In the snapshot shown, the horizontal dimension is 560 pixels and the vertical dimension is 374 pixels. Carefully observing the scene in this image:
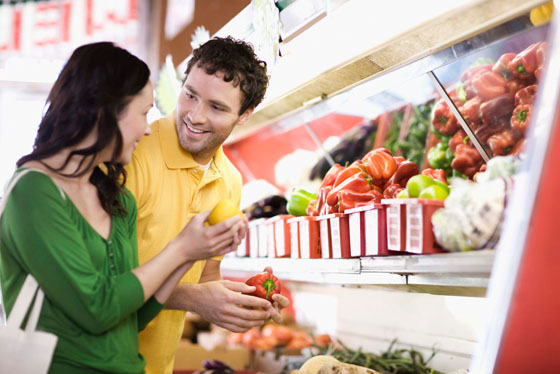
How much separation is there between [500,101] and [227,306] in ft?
4.30

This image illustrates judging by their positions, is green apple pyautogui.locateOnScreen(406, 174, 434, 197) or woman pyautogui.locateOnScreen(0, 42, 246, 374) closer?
woman pyautogui.locateOnScreen(0, 42, 246, 374)

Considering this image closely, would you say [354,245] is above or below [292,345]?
above

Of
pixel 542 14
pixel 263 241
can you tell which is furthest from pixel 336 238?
pixel 542 14

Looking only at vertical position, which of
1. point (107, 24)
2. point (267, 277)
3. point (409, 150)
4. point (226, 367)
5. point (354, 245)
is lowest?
point (226, 367)


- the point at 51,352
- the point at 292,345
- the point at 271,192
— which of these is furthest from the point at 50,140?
the point at 292,345

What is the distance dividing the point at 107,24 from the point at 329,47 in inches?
224

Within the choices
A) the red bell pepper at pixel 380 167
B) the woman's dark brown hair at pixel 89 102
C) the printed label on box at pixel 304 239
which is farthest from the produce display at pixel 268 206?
the woman's dark brown hair at pixel 89 102

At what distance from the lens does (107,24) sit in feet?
24.2

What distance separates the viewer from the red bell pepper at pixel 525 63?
2188 millimetres

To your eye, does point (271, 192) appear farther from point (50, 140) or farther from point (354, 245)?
point (50, 140)

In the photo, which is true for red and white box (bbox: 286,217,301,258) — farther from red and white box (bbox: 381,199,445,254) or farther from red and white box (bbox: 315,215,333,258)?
red and white box (bbox: 381,199,445,254)

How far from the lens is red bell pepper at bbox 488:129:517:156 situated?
229 centimetres

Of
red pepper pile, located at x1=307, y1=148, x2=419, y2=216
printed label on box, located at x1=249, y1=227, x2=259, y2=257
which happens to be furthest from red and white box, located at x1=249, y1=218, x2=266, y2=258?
red pepper pile, located at x1=307, y1=148, x2=419, y2=216

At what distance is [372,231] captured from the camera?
6.88 feet
